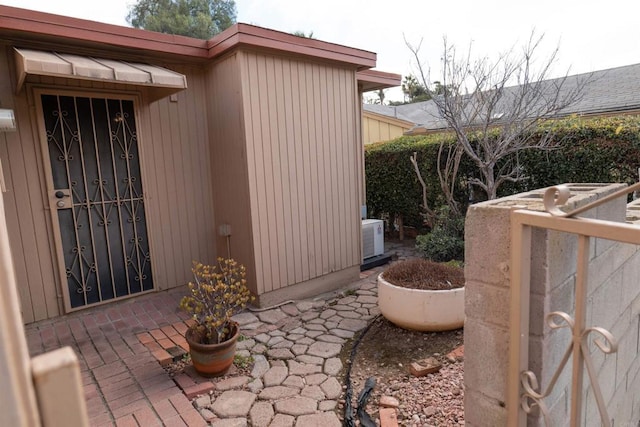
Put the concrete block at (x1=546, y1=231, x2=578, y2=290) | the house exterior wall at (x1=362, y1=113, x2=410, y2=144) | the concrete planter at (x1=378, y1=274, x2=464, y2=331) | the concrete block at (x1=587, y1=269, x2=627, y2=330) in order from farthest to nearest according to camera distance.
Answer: the house exterior wall at (x1=362, y1=113, x2=410, y2=144), the concrete planter at (x1=378, y1=274, x2=464, y2=331), the concrete block at (x1=587, y1=269, x2=627, y2=330), the concrete block at (x1=546, y1=231, x2=578, y2=290)

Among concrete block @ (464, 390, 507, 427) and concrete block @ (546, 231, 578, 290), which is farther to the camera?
concrete block @ (464, 390, 507, 427)

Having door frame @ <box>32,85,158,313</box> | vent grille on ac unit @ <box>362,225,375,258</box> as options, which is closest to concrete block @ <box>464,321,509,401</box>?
door frame @ <box>32,85,158,313</box>

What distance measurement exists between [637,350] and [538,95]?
329 cm

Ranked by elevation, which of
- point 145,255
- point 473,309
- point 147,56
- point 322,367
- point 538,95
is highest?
point 147,56

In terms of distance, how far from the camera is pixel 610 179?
4656mm

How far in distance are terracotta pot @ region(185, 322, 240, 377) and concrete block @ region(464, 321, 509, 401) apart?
1.77 meters

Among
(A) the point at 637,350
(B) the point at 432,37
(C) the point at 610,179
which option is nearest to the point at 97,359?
(A) the point at 637,350

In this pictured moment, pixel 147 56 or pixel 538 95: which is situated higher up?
pixel 147 56

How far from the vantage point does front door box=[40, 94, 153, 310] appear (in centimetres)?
360

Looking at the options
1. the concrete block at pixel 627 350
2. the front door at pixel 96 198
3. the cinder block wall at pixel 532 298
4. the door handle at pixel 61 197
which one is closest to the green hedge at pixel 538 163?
the concrete block at pixel 627 350

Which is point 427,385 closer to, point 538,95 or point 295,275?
point 295,275

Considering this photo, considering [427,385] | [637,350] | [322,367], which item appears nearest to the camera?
[637,350]

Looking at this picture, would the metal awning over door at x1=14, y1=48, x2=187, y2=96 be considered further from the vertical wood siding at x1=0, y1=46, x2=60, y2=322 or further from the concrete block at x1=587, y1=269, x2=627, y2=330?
the concrete block at x1=587, y1=269, x2=627, y2=330

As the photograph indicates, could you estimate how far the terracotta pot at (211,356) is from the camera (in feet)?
8.66
